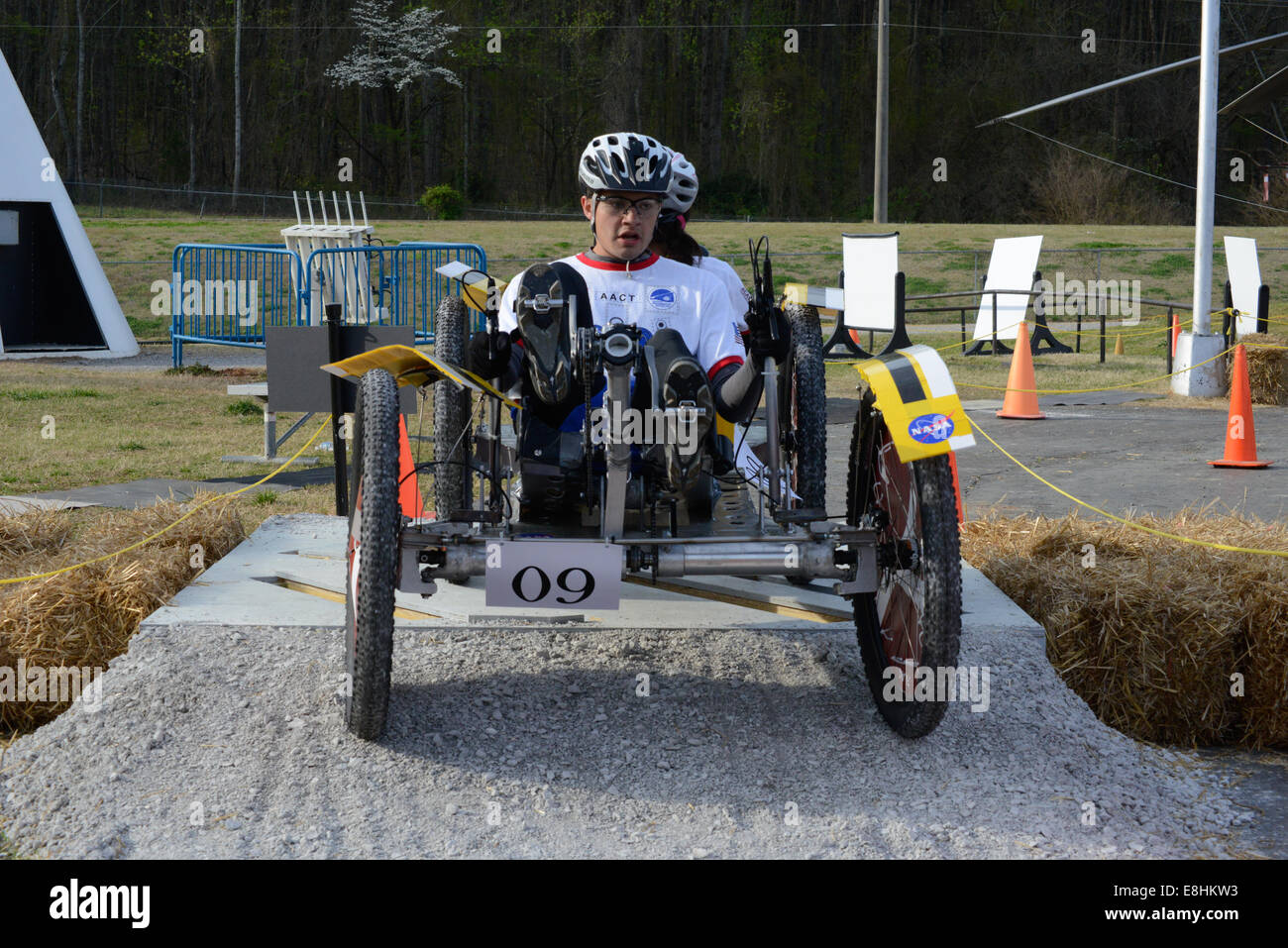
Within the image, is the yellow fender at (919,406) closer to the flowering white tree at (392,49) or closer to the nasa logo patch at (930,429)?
the nasa logo patch at (930,429)

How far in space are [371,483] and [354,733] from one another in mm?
763

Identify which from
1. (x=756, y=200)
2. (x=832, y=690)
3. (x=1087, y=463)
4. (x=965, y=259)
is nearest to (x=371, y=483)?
(x=832, y=690)

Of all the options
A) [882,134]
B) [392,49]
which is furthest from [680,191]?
[392,49]

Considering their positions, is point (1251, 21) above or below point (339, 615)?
above

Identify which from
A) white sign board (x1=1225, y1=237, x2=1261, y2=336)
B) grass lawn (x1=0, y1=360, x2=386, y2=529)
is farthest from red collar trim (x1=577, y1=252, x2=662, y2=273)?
white sign board (x1=1225, y1=237, x2=1261, y2=336)

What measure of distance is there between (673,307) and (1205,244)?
9.72 m

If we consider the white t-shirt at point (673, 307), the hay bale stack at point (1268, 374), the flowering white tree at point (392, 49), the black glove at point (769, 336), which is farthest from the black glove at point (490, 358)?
the flowering white tree at point (392, 49)

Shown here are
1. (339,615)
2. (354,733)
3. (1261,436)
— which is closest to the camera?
(354,733)

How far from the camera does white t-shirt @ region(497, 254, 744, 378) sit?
4594mm

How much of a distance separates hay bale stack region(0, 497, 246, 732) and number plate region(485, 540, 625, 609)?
73.6 inches

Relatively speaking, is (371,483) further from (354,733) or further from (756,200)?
(756,200)

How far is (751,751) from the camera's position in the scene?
3930 millimetres

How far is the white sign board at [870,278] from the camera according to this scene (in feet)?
58.8

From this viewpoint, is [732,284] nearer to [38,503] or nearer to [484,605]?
[484,605]
